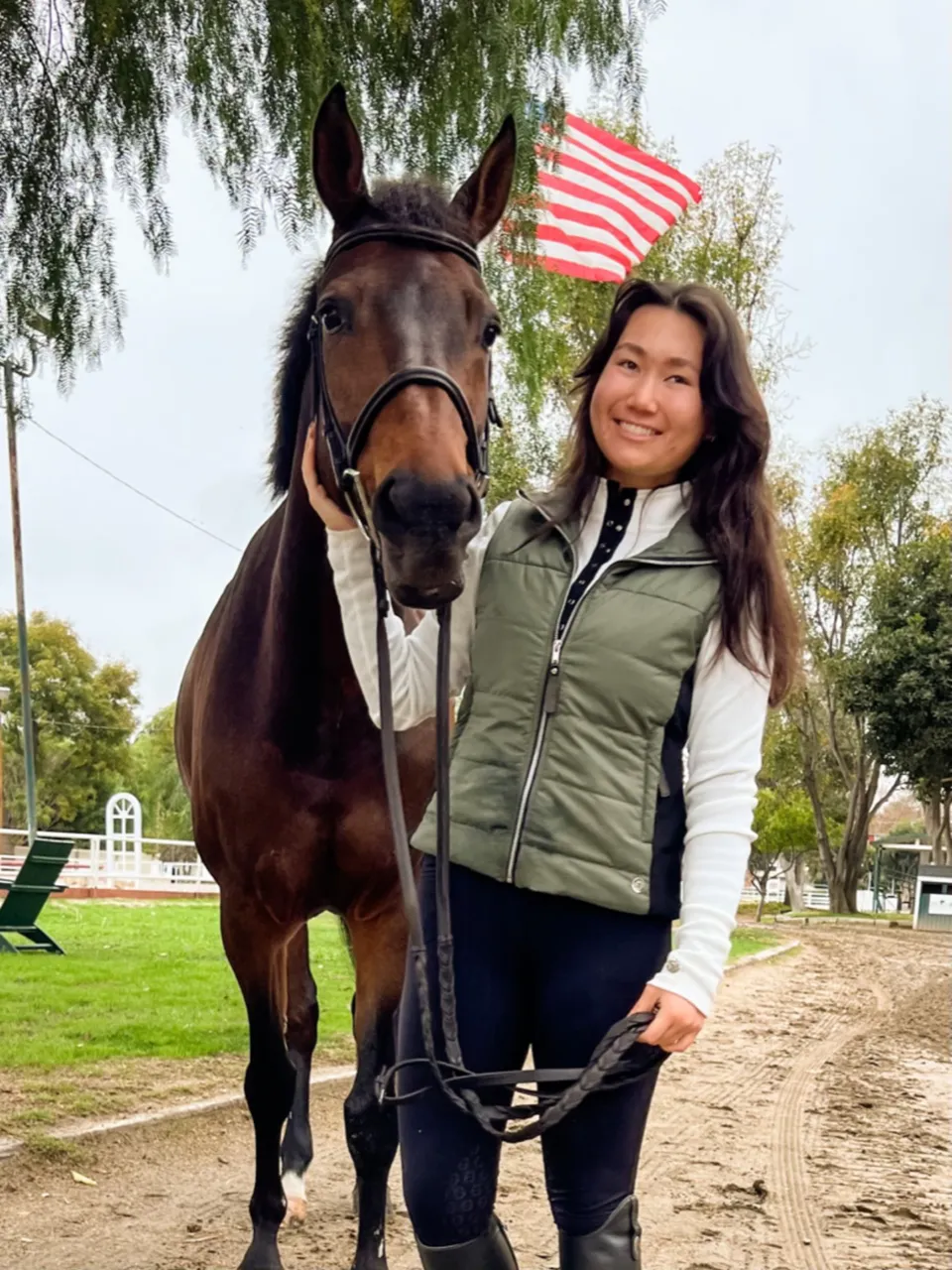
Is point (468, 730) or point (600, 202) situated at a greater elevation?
point (600, 202)

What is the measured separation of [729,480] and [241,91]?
3.04 m

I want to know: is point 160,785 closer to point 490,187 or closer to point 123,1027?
point 123,1027

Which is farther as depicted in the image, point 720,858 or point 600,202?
point 600,202

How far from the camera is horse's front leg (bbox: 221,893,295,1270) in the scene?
3590 mm

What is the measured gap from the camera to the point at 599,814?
1.96m

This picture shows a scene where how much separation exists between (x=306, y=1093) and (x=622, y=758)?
3.15m

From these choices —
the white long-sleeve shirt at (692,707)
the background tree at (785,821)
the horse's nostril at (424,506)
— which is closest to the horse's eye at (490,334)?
the white long-sleeve shirt at (692,707)

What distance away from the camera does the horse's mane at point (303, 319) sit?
2.60m

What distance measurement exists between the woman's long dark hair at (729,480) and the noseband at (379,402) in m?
0.18

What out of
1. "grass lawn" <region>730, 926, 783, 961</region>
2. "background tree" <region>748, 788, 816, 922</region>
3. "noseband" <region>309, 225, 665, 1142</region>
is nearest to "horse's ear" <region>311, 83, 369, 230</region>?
"noseband" <region>309, 225, 665, 1142</region>

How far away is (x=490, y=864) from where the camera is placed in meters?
2.00

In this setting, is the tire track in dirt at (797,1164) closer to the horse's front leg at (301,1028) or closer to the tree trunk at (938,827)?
the horse's front leg at (301,1028)

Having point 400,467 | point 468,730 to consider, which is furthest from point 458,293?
point 468,730

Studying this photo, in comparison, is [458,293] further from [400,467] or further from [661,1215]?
[661,1215]
